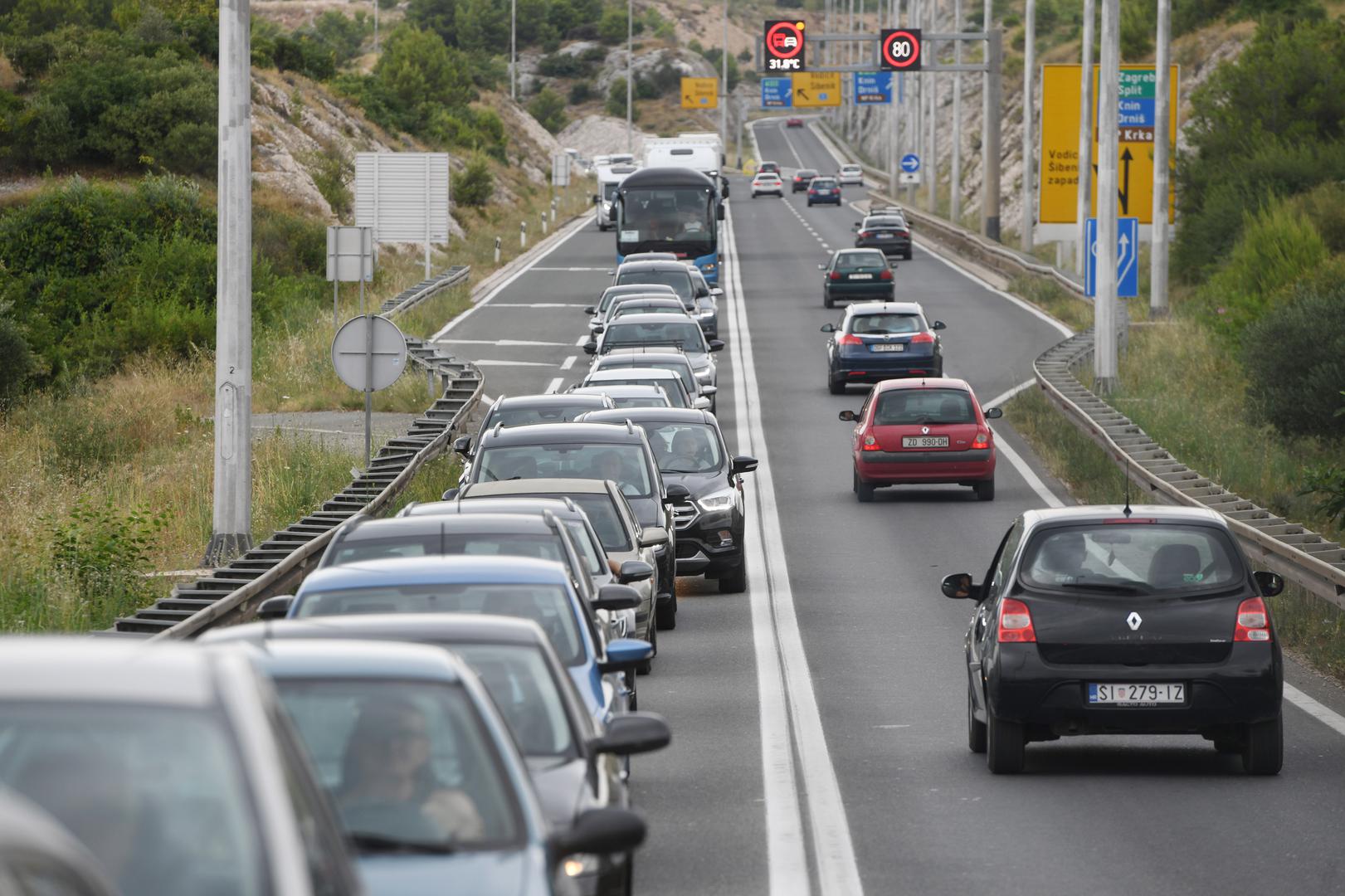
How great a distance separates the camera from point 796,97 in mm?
137125

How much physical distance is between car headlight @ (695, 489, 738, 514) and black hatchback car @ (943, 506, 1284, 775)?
809cm

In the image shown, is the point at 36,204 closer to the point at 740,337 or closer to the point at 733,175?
the point at 740,337

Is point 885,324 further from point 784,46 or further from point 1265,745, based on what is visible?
point 1265,745

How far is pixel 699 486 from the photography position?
810 inches

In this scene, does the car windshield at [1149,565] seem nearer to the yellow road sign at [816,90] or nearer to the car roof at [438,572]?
the car roof at [438,572]

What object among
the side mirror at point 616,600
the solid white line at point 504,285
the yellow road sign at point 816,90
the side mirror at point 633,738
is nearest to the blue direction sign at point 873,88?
the yellow road sign at point 816,90

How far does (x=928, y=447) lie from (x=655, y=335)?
8.38 m

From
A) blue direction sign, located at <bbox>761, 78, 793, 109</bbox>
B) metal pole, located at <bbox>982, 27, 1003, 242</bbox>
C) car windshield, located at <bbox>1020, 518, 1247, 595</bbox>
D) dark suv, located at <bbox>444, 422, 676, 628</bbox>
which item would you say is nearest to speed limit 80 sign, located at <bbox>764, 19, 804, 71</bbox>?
metal pole, located at <bbox>982, 27, 1003, 242</bbox>

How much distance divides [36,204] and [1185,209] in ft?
98.2

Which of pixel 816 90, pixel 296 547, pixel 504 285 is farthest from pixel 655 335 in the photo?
pixel 816 90

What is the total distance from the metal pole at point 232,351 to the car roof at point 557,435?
2.86 metres

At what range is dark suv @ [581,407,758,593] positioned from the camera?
65.5 feet

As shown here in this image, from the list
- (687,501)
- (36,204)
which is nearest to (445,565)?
(687,501)

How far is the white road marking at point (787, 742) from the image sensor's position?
32.1 feet
